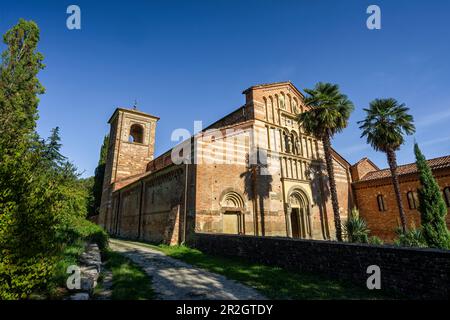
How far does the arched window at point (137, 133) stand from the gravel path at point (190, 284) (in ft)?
90.5

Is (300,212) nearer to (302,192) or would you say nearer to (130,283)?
(302,192)

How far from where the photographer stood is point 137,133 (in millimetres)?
36250

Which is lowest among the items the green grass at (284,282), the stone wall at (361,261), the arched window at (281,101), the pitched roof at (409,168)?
the green grass at (284,282)

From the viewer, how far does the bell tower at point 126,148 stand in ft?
101

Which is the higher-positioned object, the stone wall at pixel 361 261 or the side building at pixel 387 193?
the side building at pixel 387 193

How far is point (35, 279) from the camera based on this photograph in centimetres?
439

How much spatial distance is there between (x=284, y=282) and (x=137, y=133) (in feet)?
111

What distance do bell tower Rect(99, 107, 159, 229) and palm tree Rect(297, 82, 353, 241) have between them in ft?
76.2

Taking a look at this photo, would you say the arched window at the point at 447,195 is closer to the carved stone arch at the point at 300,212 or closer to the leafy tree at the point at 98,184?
the carved stone arch at the point at 300,212

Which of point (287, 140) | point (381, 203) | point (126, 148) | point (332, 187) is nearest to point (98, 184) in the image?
point (126, 148)

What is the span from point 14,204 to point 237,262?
8.59m

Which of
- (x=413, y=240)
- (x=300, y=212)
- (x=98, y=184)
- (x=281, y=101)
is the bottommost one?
(x=413, y=240)

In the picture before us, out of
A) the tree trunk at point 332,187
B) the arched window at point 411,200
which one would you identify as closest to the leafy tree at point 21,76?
→ the tree trunk at point 332,187
